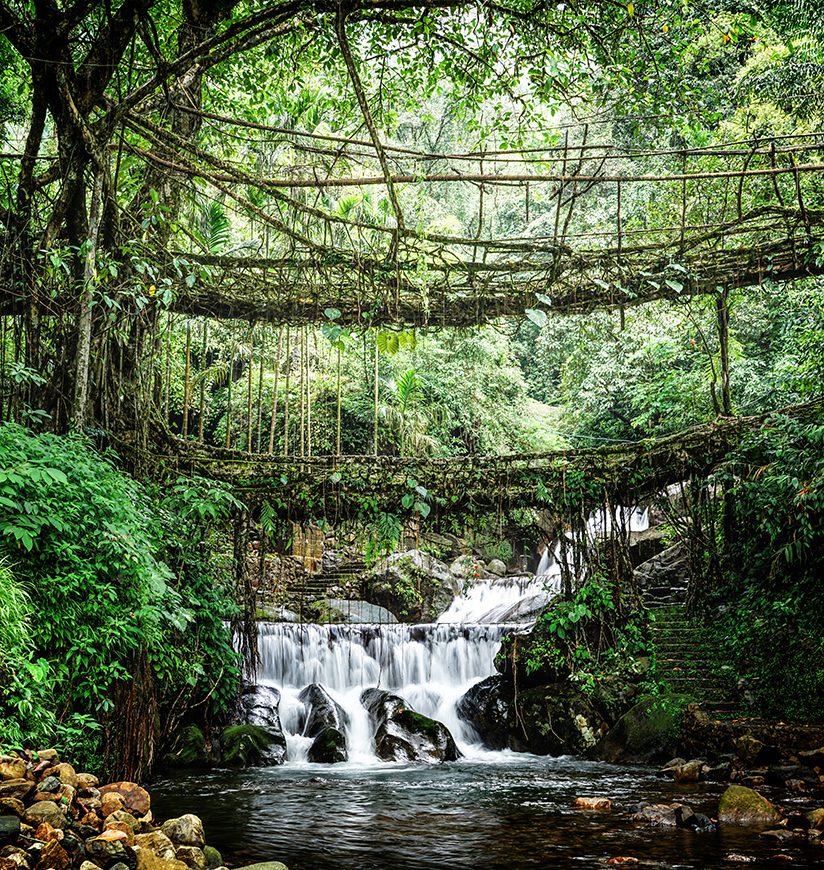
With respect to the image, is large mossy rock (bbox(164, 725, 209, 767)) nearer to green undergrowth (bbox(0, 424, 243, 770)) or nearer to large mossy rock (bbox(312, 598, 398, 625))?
green undergrowth (bbox(0, 424, 243, 770))

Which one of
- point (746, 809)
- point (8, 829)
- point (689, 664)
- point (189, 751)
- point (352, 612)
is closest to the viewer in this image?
point (8, 829)

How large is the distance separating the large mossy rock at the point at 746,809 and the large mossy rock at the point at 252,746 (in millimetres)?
5296

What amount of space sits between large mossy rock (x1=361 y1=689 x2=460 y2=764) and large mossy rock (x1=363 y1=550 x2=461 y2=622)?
5835 mm

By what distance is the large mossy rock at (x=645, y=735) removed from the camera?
9047 mm

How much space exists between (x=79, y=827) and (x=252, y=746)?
17.7 feet

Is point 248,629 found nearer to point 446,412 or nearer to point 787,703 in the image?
point 787,703

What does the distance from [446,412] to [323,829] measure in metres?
15.1

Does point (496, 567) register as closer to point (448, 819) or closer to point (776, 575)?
point (776, 575)

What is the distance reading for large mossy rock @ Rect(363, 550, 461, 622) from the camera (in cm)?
1664

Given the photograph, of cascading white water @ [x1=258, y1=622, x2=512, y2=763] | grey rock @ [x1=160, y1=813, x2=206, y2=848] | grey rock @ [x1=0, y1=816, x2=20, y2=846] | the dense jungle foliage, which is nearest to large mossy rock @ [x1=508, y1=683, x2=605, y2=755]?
the dense jungle foliage

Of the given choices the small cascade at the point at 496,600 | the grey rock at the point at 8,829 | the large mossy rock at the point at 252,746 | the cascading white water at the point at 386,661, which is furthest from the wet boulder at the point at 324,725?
the grey rock at the point at 8,829

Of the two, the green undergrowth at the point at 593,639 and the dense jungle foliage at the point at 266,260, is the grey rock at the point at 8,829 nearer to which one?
the dense jungle foliage at the point at 266,260

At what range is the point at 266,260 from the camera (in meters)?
8.73

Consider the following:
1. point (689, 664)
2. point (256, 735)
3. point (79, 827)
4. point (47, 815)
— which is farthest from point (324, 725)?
point (47, 815)
